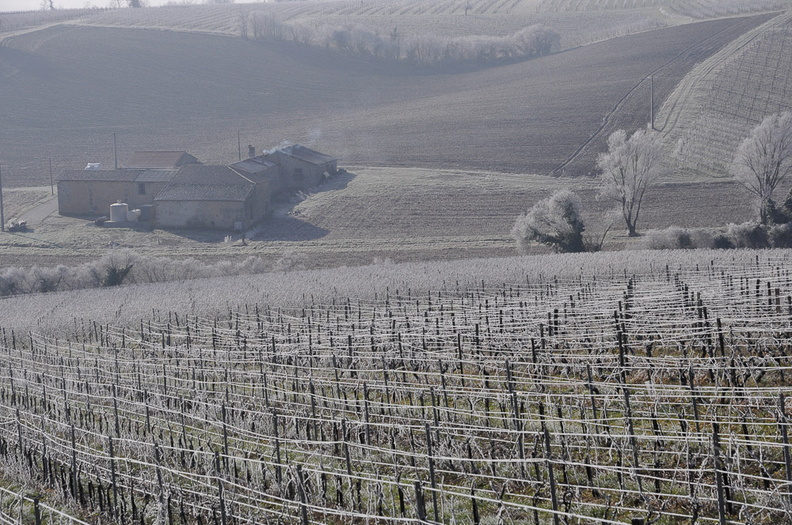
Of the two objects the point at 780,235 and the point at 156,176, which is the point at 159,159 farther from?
the point at 780,235

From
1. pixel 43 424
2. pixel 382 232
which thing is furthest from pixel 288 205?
pixel 43 424

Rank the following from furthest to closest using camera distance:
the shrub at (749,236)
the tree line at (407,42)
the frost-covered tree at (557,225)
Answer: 1. the tree line at (407,42)
2. the frost-covered tree at (557,225)
3. the shrub at (749,236)

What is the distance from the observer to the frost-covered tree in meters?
40.4

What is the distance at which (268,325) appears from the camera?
2005 centimetres

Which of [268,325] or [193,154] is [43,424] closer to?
[268,325]

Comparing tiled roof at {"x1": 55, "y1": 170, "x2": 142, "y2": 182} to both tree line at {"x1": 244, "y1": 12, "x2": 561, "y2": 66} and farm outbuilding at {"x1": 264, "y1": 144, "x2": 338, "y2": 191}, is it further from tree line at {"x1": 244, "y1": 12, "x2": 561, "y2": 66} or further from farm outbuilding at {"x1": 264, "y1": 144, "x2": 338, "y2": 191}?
tree line at {"x1": 244, "y1": 12, "x2": 561, "y2": 66}

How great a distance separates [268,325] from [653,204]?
35497 millimetres

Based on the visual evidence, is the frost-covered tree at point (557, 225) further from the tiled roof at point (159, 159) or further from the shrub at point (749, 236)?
the tiled roof at point (159, 159)

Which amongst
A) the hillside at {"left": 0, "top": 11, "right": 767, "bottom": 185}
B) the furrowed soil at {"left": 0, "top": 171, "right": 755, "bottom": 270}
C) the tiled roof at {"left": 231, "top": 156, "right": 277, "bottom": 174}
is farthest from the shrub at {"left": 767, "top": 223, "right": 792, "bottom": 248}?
the tiled roof at {"left": 231, "top": 156, "right": 277, "bottom": 174}

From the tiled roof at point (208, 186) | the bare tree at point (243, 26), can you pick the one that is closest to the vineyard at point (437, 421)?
the tiled roof at point (208, 186)

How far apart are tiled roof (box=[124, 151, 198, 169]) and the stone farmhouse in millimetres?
73

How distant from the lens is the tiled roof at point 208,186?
5422cm

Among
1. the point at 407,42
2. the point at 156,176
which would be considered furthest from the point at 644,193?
the point at 407,42

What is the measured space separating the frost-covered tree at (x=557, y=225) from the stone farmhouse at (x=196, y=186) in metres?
18.3
